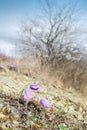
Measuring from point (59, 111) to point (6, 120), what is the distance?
32.8 inches

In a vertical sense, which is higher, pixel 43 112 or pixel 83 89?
pixel 43 112

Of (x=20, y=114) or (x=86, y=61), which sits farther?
(x=86, y=61)

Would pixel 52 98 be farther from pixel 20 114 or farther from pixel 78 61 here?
pixel 78 61

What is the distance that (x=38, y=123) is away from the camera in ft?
10.9

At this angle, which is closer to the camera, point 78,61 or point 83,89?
point 83,89

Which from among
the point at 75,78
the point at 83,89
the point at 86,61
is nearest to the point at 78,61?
the point at 86,61

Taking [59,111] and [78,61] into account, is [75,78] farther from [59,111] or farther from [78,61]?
[59,111]

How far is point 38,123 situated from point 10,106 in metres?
0.35

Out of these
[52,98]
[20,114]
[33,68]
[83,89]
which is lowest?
[83,89]

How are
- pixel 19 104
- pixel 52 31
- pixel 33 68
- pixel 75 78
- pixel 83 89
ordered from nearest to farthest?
pixel 19 104 < pixel 33 68 < pixel 83 89 < pixel 75 78 < pixel 52 31

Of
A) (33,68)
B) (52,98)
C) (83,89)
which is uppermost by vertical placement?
(52,98)

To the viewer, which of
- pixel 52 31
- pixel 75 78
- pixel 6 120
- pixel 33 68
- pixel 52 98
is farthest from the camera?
pixel 52 31

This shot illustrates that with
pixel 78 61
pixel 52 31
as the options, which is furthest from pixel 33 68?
pixel 52 31

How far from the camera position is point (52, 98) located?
470cm
